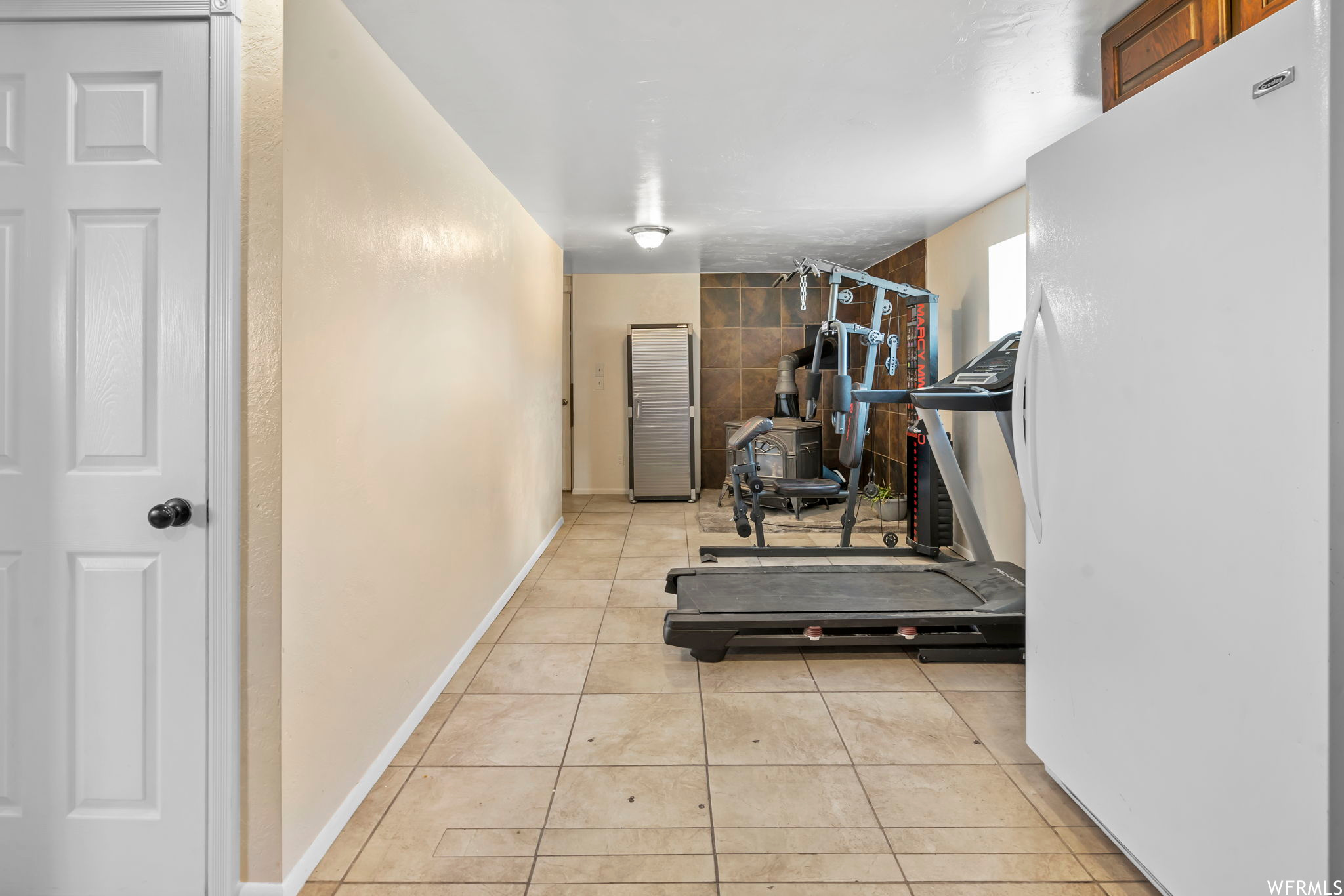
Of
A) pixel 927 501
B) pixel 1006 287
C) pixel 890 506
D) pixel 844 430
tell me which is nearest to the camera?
pixel 1006 287

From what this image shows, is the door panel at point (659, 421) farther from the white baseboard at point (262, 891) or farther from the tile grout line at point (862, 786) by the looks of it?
the white baseboard at point (262, 891)

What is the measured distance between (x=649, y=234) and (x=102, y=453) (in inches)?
155

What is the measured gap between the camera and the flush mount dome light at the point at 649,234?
5012 mm

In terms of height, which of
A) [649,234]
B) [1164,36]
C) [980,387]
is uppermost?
[649,234]

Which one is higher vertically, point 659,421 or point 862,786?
point 659,421

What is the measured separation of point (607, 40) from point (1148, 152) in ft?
5.02

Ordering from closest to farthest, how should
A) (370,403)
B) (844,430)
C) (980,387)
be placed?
(370,403) < (980,387) < (844,430)

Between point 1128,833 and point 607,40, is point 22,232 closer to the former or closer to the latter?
point 607,40

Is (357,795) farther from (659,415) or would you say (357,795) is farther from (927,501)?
(659,415)

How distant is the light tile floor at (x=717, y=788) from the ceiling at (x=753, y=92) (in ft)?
7.42

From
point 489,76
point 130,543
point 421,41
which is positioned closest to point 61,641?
point 130,543

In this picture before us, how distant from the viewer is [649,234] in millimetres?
5023

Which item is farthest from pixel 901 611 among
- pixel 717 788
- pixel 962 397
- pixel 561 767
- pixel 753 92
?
pixel 753 92

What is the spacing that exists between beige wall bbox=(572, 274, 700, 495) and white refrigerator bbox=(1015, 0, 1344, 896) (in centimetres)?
548
